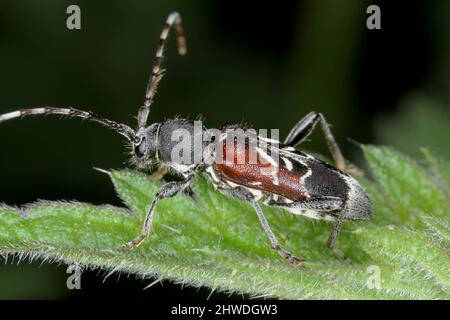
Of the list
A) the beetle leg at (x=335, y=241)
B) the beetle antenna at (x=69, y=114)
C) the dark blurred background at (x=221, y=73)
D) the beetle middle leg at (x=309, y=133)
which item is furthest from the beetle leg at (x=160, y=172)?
the beetle leg at (x=335, y=241)

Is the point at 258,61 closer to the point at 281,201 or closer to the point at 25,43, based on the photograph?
the point at 25,43

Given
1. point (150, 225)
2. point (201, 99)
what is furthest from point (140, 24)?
point (150, 225)

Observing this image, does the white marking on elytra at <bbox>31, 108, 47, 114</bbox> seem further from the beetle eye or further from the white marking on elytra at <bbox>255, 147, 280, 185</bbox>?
the white marking on elytra at <bbox>255, 147, 280, 185</bbox>

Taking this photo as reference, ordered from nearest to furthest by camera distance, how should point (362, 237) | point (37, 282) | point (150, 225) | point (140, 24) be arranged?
point (362, 237), point (150, 225), point (37, 282), point (140, 24)

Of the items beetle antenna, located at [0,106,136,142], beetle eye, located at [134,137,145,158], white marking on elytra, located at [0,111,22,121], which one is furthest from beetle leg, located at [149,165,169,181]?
white marking on elytra, located at [0,111,22,121]

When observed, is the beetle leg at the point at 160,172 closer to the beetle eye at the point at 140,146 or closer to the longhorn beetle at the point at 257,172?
the longhorn beetle at the point at 257,172
